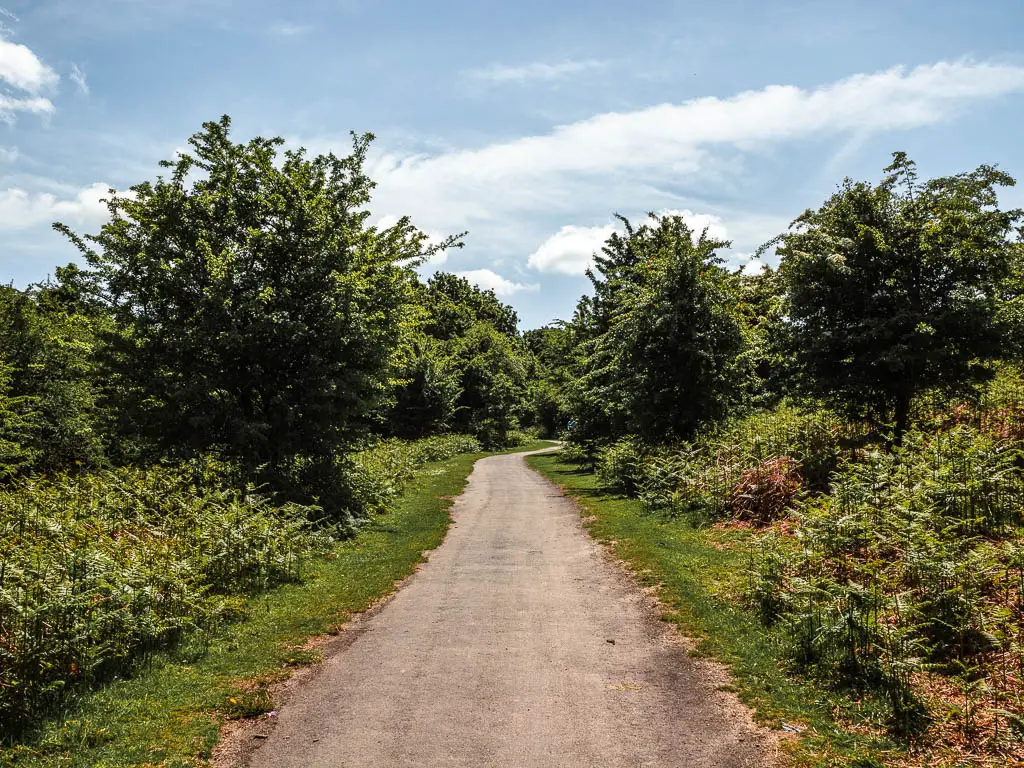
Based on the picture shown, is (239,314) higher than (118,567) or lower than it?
higher

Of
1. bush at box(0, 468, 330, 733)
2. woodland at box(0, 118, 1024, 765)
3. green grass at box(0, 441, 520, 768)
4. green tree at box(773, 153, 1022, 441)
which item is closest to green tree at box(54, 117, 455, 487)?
woodland at box(0, 118, 1024, 765)

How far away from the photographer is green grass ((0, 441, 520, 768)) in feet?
18.0

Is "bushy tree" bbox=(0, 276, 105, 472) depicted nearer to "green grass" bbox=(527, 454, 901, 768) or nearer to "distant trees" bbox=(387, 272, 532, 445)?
"distant trees" bbox=(387, 272, 532, 445)

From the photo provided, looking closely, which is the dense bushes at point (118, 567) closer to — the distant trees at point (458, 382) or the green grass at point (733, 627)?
the green grass at point (733, 627)

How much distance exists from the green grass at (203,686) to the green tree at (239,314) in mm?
4620

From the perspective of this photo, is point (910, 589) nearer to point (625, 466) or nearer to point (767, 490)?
point (767, 490)

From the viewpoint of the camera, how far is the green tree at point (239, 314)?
14.9 metres

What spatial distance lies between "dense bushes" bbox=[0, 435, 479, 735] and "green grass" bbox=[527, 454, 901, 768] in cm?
654

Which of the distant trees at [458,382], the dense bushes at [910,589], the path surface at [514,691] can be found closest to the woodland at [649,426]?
the dense bushes at [910,589]

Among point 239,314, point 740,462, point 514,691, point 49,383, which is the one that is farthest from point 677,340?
point 49,383

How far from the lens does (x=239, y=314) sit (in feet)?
48.7

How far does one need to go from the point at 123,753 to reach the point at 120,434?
1219 cm

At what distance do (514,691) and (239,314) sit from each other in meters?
11.4

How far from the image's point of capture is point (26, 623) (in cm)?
645
